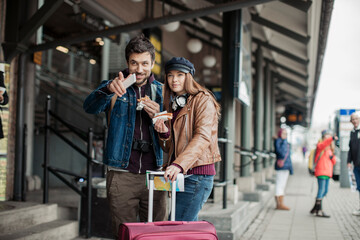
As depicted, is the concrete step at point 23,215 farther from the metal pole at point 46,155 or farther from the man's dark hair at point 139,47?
the man's dark hair at point 139,47

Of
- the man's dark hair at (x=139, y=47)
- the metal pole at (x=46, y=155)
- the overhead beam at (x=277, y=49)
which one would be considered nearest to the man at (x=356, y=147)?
the overhead beam at (x=277, y=49)

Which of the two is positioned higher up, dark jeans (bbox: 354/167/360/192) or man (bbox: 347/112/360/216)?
man (bbox: 347/112/360/216)

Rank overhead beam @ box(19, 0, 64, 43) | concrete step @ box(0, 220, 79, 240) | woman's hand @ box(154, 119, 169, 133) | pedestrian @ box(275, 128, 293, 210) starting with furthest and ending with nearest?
pedestrian @ box(275, 128, 293, 210) → overhead beam @ box(19, 0, 64, 43) → concrete step @ box(0, 220, 79, 240) → woman's hand @ box(154, 119, 169, 133)

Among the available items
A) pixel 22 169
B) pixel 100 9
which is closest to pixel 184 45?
pixel 100 9

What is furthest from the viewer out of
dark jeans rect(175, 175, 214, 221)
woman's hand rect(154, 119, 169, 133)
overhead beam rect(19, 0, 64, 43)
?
overhead beam rect(19, 0, 64, 43)

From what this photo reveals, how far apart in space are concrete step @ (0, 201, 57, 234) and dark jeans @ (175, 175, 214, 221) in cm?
265

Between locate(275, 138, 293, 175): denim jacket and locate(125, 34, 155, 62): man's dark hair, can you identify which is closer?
locate(125, 34, 155, 62): man's dark hair

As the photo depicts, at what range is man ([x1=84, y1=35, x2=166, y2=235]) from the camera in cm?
260

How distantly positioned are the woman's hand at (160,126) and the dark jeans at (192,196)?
1.20 feet

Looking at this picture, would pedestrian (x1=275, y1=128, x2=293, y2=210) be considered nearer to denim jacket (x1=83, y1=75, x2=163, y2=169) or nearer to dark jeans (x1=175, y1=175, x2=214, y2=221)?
dark jeans (x1=175, y1=175, x2=214, y2=221)

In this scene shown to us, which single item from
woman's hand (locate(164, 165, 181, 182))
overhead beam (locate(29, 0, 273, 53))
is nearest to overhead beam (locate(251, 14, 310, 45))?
overhead beam (locate(29, 0, 273, 53))

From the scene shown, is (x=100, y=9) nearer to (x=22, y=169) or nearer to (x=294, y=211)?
(x=22, y=169)

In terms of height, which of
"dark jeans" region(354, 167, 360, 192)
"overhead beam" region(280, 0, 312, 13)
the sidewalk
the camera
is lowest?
the sidewalk

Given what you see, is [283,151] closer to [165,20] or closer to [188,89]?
[165,20]
